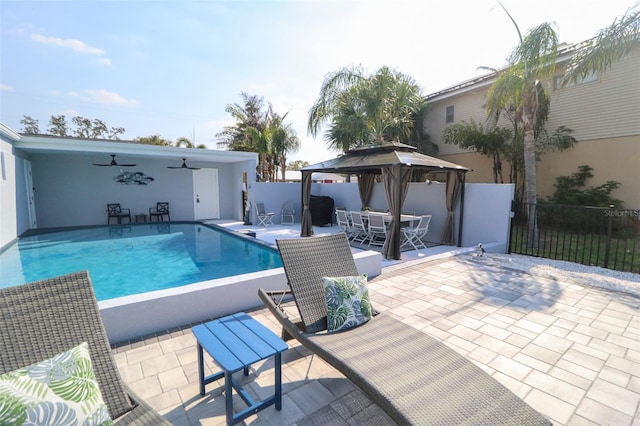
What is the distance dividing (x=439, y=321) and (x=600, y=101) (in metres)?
11.9

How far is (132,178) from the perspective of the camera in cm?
1327

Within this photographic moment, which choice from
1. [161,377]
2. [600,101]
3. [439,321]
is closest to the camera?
[161,377]

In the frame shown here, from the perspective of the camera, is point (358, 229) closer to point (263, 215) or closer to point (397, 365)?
point (263, 215)

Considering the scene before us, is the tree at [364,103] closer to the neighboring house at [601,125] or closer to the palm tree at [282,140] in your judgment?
the neighboring house at [601,125]

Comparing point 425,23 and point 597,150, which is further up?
point 425,23

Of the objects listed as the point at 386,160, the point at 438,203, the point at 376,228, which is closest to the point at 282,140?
the point at 438,203

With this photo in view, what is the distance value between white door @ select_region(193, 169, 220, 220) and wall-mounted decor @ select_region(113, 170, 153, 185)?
2.02 metres

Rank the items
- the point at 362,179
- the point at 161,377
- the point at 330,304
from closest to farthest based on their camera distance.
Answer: the point at 161,377 < the point at 330,304 < the point at 362,179

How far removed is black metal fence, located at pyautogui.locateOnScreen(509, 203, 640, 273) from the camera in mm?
6180

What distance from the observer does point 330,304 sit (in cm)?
278

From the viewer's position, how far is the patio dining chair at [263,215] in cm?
1258

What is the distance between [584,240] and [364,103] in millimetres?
8045

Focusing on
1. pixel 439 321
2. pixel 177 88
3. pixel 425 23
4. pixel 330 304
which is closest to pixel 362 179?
pixel 425 23

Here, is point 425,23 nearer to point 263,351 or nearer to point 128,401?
point 263,351
